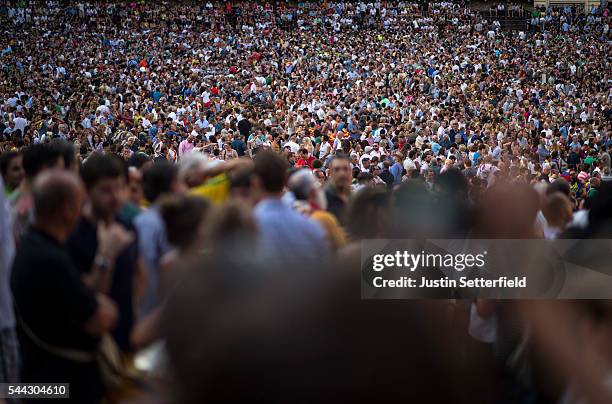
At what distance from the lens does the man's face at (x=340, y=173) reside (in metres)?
5.31

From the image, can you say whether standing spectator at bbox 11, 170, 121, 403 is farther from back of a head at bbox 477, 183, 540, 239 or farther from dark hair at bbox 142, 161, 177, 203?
back of a head at bbox 477, 183, 540, 239

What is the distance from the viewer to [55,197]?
3334 mm

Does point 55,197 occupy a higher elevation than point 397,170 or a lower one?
higher

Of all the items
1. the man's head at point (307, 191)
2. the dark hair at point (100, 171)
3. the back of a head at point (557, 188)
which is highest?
the dark hair at point (100, 171)

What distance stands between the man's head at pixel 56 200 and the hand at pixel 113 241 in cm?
23

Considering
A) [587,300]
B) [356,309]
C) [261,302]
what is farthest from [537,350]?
[261,302]

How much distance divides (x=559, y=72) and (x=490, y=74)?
8.18ft

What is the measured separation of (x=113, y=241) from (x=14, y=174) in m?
2.11

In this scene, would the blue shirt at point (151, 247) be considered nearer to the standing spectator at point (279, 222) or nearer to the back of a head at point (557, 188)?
the standing spectator at point (279, 222)

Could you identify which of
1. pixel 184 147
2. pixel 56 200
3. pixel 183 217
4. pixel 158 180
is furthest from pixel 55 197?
pixel 184 147

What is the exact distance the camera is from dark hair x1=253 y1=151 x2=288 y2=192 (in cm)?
408

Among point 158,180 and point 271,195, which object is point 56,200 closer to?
point 158,180

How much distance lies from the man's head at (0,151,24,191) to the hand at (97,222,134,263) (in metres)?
1.87

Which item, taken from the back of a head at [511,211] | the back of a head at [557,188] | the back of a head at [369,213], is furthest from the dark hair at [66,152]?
the back of a head at [557,188]
